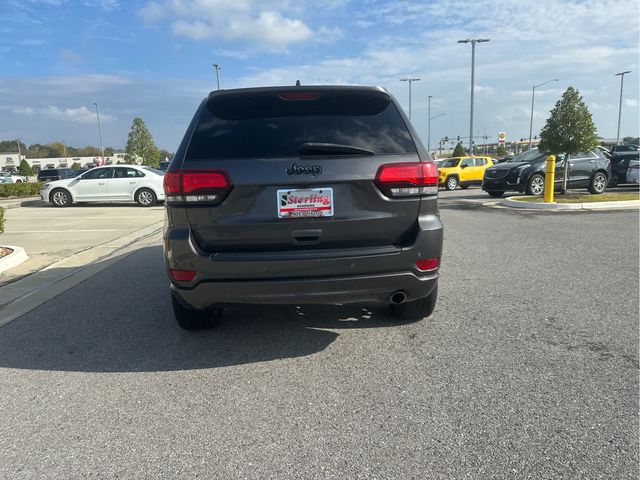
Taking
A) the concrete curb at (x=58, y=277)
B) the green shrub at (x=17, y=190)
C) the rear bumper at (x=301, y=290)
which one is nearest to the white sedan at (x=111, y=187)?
the green shrub at (x=17, y=190)

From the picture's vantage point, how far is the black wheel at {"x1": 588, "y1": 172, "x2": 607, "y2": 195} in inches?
617

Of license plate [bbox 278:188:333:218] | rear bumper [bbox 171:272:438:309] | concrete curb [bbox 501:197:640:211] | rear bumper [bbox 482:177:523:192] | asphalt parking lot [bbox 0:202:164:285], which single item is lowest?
concrete curb [bbox 501:197:640:211]

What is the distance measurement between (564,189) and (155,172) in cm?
1373

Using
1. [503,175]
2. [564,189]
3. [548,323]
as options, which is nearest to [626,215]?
[564,189]

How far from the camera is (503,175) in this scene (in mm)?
16188

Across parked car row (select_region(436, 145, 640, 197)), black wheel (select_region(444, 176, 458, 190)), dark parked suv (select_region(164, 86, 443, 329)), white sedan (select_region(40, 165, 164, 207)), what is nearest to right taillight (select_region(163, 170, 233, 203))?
dark parked suv (select_region(164, 86, 443, 329))

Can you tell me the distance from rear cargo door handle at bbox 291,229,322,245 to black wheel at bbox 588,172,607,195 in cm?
1556

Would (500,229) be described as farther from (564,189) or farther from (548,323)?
(564,189)

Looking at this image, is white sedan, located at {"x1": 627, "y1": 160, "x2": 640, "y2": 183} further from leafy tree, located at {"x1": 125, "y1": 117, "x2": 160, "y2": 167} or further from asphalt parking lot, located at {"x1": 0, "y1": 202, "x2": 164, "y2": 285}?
leafy tree, located at {"x1": 125, "y1": 117, "x2": 160, "y2": 167}

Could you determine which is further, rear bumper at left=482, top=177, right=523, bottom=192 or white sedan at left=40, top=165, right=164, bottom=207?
white sedan at left=40, top=165, right=164, bottom=207

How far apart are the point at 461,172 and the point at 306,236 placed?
21376 mm

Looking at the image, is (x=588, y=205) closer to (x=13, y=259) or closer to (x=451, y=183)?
(x=451, y=183)

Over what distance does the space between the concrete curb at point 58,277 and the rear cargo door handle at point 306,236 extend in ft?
10.2

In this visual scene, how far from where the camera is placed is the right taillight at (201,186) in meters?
3.07
